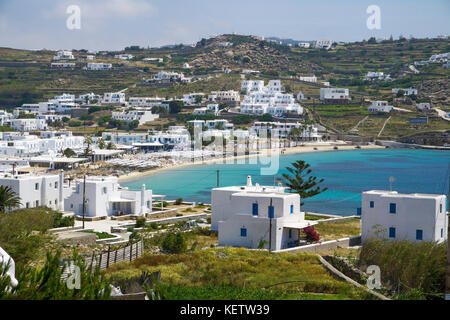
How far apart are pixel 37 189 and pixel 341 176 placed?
2613 centimetres

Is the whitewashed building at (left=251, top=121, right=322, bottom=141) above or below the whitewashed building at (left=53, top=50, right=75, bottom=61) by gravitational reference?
below

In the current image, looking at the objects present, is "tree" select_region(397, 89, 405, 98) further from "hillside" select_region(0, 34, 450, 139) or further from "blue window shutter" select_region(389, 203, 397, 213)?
"blue window shutter" select_region(389, 203, 397, 213)

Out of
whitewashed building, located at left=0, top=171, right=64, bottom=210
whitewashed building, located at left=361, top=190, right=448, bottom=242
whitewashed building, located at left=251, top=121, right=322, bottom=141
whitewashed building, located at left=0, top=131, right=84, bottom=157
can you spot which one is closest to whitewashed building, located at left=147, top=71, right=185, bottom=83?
whitewashed building, located at left=251, top=121, right=322, bottom=141

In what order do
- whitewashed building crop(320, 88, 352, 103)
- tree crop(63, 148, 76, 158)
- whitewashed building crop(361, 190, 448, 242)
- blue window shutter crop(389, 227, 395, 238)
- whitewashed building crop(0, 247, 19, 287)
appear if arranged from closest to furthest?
whitewashed building crop(0, 247, 19, 287)
whitewashed building crop(361, 190, 448, 242)
blue window shutter crop(389, 227, 395, 238)
tree crop(63, 148, 76, 158)
whitewashed building crop(320, 88, 352, 103)

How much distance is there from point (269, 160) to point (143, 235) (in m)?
34.8

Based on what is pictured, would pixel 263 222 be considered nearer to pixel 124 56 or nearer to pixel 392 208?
pixel 392 208

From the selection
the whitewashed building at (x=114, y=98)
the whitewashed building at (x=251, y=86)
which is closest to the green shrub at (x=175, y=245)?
the whitewashed building at (x=114, y=98)

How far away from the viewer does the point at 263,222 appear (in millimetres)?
13281

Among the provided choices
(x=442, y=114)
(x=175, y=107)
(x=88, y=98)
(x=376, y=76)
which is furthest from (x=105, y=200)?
(x=376, y=76)

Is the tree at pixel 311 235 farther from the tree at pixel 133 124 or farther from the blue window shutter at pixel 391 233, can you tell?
the tree at pixel 133 124

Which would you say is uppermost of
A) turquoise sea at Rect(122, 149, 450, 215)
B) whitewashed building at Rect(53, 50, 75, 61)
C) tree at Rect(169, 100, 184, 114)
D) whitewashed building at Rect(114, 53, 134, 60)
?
whitewashed building at Rect(114, 53, 134, 60)

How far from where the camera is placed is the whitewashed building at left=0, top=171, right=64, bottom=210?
1741 centimetres

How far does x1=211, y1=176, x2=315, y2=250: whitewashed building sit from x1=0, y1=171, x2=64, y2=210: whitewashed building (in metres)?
6.52
